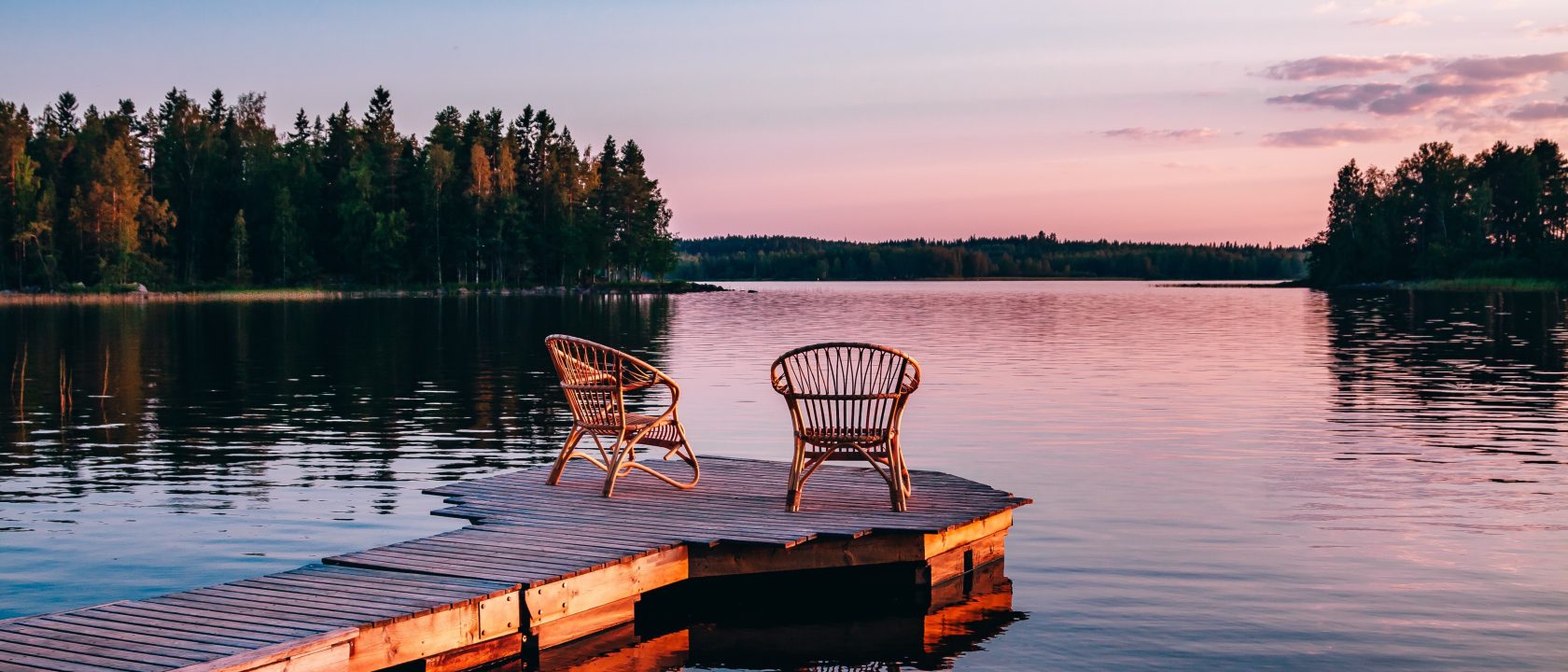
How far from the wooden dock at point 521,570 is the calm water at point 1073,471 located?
39.1 inches

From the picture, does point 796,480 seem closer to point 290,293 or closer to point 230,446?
point 230,446

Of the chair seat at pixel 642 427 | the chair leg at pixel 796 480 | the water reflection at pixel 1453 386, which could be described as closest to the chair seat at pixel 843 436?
the chair leg at pixel 796 480

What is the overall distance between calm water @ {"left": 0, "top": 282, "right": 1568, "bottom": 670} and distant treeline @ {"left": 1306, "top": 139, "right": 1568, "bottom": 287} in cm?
10471

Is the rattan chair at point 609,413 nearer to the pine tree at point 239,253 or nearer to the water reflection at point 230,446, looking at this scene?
the water reflection at point 230,446

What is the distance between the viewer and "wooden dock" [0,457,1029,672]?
24.1ft

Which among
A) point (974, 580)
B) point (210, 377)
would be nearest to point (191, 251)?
point (210, 377)

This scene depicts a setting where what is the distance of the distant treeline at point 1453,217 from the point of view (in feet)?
439

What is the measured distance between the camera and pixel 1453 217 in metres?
142

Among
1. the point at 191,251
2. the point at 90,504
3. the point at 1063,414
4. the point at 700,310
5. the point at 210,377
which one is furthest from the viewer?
the point at 191,251

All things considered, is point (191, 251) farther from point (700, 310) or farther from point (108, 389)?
point (108, 389)

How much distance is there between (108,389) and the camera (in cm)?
2762

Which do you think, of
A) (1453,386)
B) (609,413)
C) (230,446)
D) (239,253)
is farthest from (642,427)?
(239,253)

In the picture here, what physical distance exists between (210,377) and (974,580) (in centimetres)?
2446

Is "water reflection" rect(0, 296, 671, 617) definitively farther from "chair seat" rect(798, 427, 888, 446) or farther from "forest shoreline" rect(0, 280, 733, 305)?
"forest shoreline" rect(0, 280, 733, 305)
